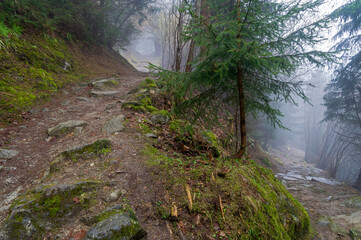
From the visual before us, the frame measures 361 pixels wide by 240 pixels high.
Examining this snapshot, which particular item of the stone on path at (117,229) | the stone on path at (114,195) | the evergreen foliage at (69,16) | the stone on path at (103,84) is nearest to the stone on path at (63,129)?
the stone on path at (114,195)

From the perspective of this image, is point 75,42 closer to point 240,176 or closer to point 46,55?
point 46,55

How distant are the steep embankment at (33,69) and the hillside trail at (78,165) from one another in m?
0.39

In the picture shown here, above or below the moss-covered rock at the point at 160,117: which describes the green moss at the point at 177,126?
below

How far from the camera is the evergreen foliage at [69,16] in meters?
6.14

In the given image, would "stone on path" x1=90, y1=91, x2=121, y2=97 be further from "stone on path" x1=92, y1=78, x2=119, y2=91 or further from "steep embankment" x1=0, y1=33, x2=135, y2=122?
"steep embankment" x1=0, y1=33, x2=135, y2=122

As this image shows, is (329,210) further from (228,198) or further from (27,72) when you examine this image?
(27,72)

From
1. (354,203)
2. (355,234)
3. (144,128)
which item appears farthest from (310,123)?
(144,128)

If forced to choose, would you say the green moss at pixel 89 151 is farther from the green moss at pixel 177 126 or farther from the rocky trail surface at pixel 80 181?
the green moss at pixel 177 126

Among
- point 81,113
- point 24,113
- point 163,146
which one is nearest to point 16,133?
point 24,113

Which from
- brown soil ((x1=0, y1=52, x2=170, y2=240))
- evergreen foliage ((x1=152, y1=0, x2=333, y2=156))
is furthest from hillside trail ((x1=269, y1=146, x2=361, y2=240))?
brown soil ((x1=0, y1=52, x2=170, y2=240))

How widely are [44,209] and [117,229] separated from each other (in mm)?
806

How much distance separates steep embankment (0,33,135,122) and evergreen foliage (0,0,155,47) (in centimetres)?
57

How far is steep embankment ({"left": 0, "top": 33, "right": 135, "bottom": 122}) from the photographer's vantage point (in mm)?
4328

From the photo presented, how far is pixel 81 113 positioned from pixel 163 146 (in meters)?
2.95
